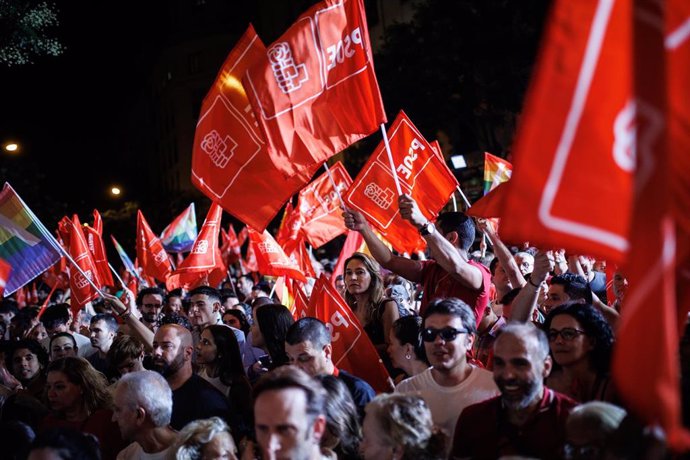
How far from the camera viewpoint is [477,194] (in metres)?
29.1

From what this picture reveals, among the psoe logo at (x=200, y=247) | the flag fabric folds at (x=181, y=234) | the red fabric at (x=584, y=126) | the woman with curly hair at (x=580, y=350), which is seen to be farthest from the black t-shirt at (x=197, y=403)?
the flag fabric folds at (x=181, y=234)

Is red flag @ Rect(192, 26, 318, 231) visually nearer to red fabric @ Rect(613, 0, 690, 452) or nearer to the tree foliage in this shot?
red fabric @ Rect(613, 0, 690, 452)

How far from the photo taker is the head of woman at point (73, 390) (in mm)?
6484

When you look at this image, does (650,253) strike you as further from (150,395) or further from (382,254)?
(382,254)

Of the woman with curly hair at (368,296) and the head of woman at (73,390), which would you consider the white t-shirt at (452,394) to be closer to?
the woman with curly hair at (368,296)

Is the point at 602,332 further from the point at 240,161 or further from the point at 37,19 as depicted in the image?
the point at 37,19

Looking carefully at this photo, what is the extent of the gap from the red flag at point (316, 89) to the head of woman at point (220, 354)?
1.40 metres

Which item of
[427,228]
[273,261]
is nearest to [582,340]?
[427,228]

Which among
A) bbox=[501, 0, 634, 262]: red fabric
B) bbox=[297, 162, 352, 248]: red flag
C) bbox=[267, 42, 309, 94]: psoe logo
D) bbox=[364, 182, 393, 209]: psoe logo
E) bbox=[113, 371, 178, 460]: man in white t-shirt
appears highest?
bbox=[501, 0, 634, 262]: red fabric

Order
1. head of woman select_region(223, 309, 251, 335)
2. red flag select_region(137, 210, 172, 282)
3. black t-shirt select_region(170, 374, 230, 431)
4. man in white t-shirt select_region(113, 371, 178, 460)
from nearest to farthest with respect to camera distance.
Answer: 1. man in white t-shirt select_region(113, 371, 178, 460)
2. black t-shirt select_region(170, 374, 230, 431)
3. head of woman select_region(223, 309, 251, 335)
4. red flag select_region(137, 210, 172, 282)

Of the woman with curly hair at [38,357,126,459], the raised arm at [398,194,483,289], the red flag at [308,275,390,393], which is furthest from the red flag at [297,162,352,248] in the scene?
the raised arm at [398,194,483,289]

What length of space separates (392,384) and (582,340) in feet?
5.56

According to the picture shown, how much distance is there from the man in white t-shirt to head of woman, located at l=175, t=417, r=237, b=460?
402 mm

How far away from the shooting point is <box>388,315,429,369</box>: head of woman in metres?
6.11
